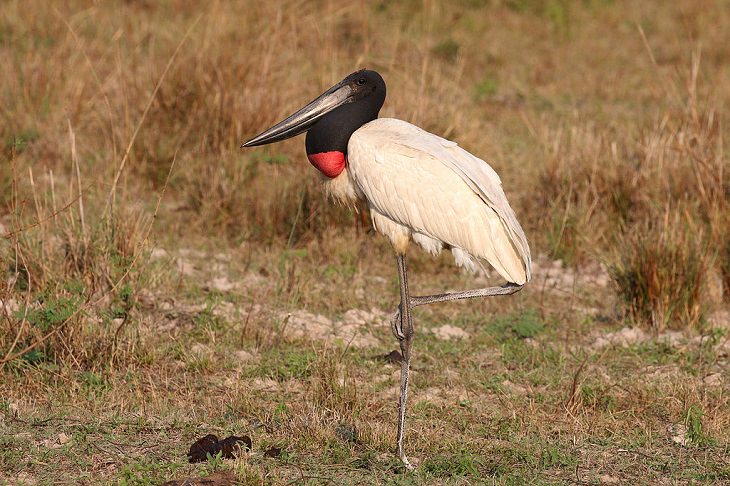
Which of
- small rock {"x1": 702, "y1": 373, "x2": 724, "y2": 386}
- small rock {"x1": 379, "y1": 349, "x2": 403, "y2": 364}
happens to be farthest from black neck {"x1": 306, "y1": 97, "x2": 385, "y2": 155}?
small rock {"x1": 702, "y1": 373, "x2": 724, "y2": 386}

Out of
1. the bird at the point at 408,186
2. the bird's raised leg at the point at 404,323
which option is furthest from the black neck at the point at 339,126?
the bird's raised leg at the point at 404,323

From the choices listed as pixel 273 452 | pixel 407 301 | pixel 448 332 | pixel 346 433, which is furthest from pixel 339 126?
pixel 448 332

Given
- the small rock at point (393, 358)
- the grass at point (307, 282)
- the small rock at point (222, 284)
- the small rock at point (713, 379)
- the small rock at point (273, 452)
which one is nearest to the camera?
the small rock at point (273, 452)

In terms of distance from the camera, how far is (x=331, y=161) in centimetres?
457

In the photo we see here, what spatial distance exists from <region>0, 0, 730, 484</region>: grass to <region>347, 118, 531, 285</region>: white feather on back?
737 mm

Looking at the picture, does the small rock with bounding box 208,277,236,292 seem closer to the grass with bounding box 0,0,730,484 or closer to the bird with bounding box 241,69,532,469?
the grass with bounding box 0,0,730,484

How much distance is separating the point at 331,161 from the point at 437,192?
455 mm

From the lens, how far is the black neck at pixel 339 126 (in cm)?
457

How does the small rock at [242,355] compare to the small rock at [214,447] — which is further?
the small rock at [242,355]

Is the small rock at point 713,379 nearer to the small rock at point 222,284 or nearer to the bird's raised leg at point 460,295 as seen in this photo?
the bird's raised leg at point 460,295

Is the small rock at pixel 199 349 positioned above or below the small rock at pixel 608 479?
below

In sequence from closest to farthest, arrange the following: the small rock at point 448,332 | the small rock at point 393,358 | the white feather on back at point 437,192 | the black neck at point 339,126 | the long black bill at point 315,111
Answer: the white feather on back at point 437,192 < the black neck at point 339,126 < the long black bill at point 315,111 < the small rock at point 393,358 < the small rock at point 448,332

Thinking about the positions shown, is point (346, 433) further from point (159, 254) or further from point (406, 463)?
point (159, 254)

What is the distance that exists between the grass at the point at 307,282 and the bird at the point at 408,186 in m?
0.58
